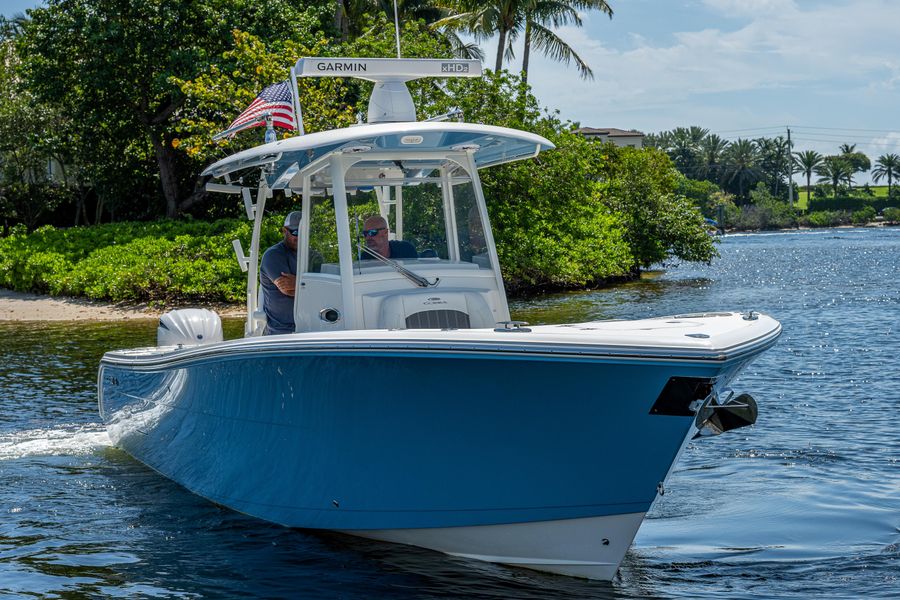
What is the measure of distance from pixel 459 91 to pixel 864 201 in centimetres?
10391

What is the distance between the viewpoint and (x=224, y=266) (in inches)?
941

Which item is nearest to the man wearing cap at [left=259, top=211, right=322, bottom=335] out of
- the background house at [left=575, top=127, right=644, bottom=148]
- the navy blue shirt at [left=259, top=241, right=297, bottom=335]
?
the navy blue shirt at [left=259, top=241, right=297, bottom=335]

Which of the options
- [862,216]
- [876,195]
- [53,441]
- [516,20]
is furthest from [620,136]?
[53,441]

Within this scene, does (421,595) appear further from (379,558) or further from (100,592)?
(100,592)

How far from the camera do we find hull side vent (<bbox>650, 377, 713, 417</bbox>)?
555 cm

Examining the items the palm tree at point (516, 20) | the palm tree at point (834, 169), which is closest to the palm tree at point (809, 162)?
the palm tree at point (834, 169)

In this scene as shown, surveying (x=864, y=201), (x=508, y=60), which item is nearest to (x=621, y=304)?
(x=508, y=60)

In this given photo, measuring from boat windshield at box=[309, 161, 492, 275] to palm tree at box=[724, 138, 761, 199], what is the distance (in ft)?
396

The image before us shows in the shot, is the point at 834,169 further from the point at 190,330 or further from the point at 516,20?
the point at 190,330

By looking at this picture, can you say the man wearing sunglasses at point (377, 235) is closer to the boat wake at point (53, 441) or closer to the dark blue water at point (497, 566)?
the dark blue water at point (497, 566)

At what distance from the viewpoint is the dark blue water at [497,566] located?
646 centimetres

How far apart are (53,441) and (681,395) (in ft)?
24.3

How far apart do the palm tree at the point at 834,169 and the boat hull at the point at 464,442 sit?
130m

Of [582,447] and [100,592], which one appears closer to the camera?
[582,447]
